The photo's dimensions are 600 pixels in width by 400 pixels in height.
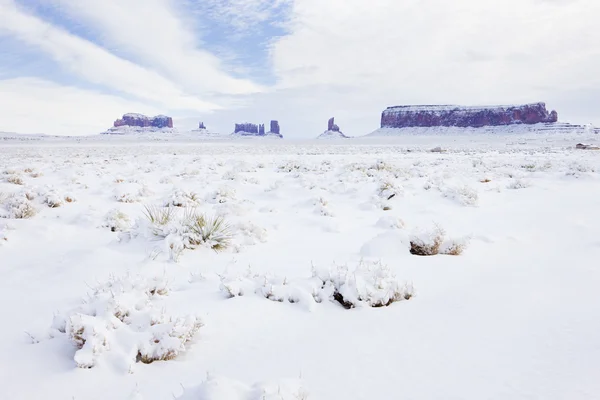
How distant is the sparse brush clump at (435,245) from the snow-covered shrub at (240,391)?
3482mm

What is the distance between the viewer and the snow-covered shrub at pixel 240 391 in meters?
1.99

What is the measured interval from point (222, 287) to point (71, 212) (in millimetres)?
5357

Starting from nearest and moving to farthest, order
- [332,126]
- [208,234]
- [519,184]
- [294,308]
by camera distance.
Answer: [294,308] < [208,234] < [519,184] < [332,126]

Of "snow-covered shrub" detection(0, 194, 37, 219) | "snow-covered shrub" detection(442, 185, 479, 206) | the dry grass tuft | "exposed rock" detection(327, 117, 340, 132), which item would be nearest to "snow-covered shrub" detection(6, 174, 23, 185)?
"snow-covered shrub" detection(0, 194, 37, 219)

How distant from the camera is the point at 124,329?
2.73 meters

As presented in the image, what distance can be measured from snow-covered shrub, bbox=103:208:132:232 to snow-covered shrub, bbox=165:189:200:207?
122 cm

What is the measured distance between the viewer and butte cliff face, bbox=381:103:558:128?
128 metres

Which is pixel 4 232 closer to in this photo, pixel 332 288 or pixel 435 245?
pixel 332 288

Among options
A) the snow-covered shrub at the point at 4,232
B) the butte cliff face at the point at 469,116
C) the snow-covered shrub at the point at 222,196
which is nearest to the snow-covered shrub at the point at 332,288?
the snow-covered shrub at the point at 4,232

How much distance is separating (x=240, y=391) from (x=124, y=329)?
1.15 meters

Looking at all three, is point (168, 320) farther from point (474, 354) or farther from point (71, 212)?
point (71, 212)

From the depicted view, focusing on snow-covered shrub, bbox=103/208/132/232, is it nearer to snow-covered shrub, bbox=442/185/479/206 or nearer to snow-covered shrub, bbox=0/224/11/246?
snow-covered shrub, bbox=0/224/11/246

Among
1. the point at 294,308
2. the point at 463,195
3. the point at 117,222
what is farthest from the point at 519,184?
the point at 117,222

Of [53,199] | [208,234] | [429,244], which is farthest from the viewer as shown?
[53,199]
